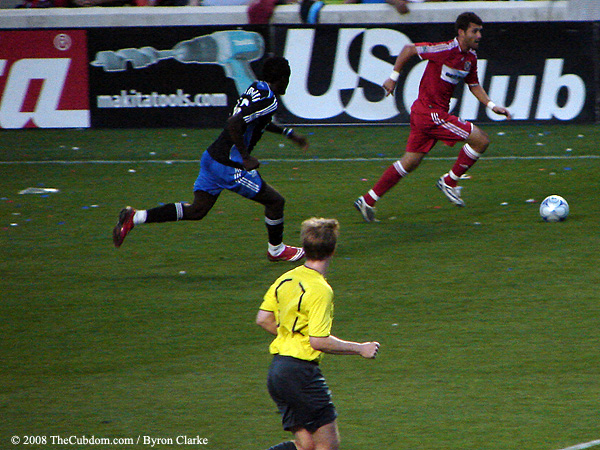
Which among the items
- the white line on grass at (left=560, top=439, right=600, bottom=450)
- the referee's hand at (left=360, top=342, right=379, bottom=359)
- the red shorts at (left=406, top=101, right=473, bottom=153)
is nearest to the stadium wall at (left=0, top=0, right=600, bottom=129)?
the red shorts at (left=406, top=101, right=473, bottom=153)

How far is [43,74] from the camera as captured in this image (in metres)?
15.7

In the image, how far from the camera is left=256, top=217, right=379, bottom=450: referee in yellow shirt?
4.08 meters

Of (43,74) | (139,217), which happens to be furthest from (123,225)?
(43,74)

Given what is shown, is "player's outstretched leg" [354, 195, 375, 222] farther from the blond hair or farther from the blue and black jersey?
the blond hair

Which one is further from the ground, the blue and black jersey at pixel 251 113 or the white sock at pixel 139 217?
the blue and black jersey at pixel 251 113

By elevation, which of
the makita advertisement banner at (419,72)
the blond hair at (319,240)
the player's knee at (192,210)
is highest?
the blond hair at (319,240)

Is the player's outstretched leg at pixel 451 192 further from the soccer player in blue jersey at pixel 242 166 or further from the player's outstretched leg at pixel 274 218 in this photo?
the soccer player in blue jersey at pixel 242 166

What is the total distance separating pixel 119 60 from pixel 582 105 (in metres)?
7.76

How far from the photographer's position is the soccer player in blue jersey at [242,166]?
7.77 meters

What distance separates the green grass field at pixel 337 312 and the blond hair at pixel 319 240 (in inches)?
48.7

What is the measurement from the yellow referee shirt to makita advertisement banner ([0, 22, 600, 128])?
11.2 m

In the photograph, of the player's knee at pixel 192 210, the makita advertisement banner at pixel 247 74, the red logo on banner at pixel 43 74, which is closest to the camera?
the player's knee at pixel 192 210

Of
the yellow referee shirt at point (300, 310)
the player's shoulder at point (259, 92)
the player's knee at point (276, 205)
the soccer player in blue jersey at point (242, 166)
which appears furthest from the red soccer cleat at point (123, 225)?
the yellow referee shirt at point (300, 310)

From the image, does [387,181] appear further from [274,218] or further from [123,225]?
[123,225]
